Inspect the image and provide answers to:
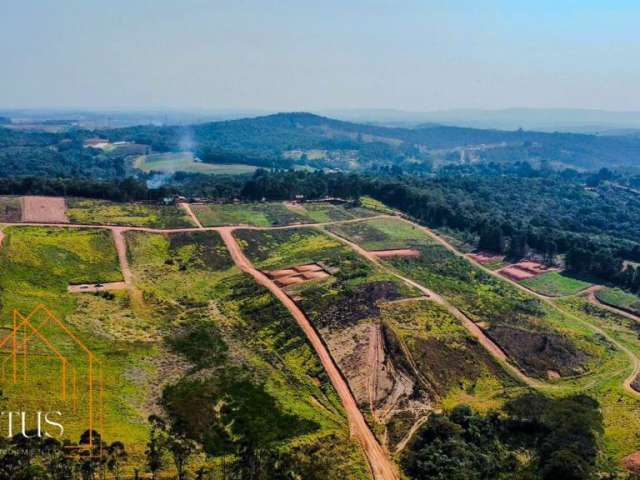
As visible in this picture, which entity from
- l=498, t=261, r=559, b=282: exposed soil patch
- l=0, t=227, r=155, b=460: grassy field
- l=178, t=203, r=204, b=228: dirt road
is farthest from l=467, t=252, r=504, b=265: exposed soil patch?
l=0, t=227, r=155, b=460: grassy field

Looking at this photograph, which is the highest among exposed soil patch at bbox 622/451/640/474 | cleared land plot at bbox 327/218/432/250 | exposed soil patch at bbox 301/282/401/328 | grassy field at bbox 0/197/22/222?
grassy field at bbox 0/197/22/222

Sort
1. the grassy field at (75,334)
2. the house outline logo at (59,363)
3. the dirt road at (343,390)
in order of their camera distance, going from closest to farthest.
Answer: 1. the dirt road at (343,390)
2. the grassy field at (75,334)
3. the house outline logo at (59,363)

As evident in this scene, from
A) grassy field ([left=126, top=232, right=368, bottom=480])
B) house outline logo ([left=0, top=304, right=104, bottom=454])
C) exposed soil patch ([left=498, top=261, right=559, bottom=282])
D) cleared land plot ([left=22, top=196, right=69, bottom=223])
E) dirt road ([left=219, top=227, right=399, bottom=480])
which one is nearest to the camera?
dirt road ([left=219, top=227, right=399, bottom=480])

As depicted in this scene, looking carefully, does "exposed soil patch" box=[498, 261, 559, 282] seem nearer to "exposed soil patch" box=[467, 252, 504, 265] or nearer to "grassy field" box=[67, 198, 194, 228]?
"exposed soil patch" box=[467, 252, 504, 265]

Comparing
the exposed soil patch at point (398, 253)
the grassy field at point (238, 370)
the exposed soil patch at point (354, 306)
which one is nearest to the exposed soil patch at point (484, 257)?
the exposed soil patch at point (398, 253)

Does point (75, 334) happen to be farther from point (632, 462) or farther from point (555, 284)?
point (555, 284)

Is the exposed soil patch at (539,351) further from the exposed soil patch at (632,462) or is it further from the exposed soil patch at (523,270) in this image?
the exposed soil patch at (523,270)

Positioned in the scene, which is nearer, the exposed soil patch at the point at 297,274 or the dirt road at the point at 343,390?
the dirt road at the point at 343,390
